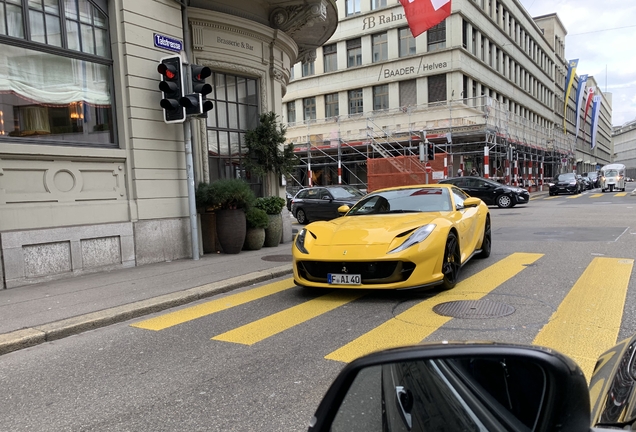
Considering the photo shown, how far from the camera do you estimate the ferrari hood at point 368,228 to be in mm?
5750

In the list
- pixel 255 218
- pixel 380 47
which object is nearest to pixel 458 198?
pixel 255 218

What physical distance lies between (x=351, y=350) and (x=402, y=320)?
3.29ft

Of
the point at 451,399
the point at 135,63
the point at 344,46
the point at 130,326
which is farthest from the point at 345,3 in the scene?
the point at 451,399

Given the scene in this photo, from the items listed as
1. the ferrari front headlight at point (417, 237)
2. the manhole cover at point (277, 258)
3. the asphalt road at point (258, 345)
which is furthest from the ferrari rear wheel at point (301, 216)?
the ferrari front headlight at point (417, 237)

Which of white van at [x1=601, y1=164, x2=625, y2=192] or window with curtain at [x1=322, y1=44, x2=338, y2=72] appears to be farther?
Result: window with curtain at [x1=322, y1=44, x2=338, y2=72]

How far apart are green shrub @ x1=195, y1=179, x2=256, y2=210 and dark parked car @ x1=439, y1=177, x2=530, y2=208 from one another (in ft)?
50.0

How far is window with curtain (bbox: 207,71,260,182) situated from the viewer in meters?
11.2

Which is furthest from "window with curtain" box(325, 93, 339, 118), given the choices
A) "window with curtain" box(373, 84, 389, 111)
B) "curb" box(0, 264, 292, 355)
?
"curb" box(0, 264, 292, 355)

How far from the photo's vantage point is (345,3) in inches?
1602

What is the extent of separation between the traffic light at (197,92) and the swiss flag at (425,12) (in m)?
16.6

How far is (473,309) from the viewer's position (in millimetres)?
5113

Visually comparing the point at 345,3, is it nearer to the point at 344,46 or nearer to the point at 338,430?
the point at 344,46

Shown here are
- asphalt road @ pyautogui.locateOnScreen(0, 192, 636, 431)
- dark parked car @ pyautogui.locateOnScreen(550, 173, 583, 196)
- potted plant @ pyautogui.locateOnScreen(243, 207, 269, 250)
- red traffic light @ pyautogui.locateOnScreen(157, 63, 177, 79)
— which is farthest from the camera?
A: dark parked car @ pyautogui.locateOnScreen(550, 173, 583, 196)

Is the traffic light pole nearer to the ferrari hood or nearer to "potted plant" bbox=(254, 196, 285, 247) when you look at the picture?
"potted plant" bbox=(254, 196, 285, 247)
